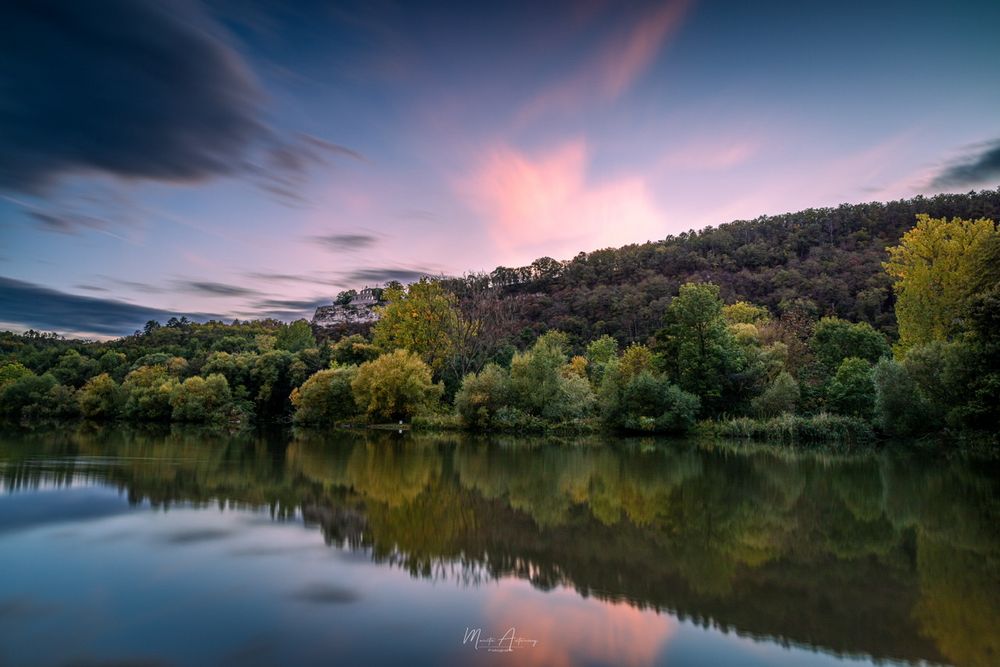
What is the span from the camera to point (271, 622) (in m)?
6.23

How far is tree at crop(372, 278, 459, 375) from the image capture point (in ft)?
178

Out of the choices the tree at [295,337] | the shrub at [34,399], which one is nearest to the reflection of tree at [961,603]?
the shrub at [34,399]

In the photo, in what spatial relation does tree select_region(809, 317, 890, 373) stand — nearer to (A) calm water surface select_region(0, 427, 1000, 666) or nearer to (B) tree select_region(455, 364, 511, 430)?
(B) tree select_region(455, 364, 511, 430)

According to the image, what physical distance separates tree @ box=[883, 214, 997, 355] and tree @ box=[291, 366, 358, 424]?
38.7m

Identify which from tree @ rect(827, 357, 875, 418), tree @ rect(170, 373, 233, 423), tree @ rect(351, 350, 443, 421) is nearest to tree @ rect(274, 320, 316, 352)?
tree @ rect(170, 373, 233, 423)

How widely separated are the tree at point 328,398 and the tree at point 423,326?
5846 mm

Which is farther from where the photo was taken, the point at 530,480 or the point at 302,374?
the point at 302,374

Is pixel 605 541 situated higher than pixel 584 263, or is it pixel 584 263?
pixel 584 263

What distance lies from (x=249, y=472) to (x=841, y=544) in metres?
15.9

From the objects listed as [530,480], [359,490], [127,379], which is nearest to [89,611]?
[359,490]

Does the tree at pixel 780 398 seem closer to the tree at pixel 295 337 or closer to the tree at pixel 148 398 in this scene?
the tree at pixel 148 398

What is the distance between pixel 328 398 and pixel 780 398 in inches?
1359

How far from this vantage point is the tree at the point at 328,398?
49.8 metres

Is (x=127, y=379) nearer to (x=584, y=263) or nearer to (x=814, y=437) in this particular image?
(x=814, y=437)
